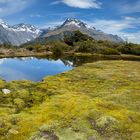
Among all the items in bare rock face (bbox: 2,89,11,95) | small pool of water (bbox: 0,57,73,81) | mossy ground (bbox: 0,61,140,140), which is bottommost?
small pool of water (bbox: 0,57,73,81)

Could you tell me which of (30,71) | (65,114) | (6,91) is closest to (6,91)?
(6,91)

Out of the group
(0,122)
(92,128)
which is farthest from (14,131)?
(92,128)

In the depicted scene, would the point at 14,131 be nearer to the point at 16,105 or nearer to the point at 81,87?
the point at 16,105

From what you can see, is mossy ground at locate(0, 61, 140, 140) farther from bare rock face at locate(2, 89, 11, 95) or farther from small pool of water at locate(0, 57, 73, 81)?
small pool of water at locate(0, 57, 73, 81)

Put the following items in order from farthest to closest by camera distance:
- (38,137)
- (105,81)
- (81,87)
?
(105,81) < (81,87) < (38,137)

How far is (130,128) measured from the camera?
99.8 feet

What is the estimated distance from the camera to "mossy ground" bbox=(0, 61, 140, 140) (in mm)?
28562

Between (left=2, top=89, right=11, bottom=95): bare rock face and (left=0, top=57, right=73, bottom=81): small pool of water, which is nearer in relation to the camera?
(left=2, top=89, right=11, bottom=95): bare rock face

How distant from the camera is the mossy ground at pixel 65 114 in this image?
2856 cm

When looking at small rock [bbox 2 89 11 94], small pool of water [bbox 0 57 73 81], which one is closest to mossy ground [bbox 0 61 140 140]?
small rock [bbox 2 89 11 94]

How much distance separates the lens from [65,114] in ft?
110

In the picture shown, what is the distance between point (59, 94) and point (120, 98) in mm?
9769

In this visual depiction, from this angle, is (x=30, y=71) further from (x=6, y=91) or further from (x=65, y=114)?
(x=65, y=114)

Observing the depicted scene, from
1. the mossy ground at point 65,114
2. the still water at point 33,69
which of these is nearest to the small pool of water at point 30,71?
the still water at point 33,69
